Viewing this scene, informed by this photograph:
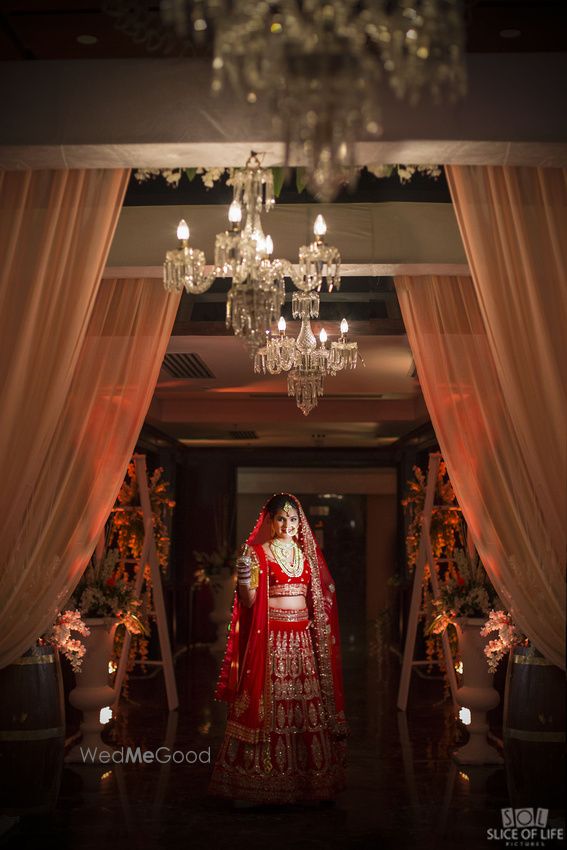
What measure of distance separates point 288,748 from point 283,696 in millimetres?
265

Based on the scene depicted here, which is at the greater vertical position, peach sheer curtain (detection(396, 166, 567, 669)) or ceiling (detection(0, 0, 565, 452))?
ceiling (detection(0, 0, 565, 452))

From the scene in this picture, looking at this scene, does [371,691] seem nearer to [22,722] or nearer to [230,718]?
[230,718]

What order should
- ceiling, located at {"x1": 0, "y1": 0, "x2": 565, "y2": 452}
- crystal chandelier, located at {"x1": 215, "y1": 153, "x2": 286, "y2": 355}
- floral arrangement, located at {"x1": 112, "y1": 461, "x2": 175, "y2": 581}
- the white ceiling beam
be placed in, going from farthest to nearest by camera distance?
1. floral arrangement, located at {"x1": 112, "y1": 461, "x2": 175, "y2": 581}
2. the white ceiling beam
3. crystal chandelier, located at {"x1": 215, "y1": 153, "x2": 286, "y2": 355}
4. ceiling, located at {"x1": 0, "y1": 0, "x2": 565, "y2": 452}

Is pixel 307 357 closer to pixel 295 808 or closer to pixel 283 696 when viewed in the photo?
pixel 283 696

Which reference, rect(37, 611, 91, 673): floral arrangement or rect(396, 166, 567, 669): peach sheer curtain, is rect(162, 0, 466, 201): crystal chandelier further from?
rect(37, 611, 91, 673): floral arrangement

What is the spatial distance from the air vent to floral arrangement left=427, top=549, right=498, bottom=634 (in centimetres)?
309

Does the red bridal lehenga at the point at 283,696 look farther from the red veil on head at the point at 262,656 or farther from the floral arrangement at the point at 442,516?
the floral arrangement at the point at 442,516

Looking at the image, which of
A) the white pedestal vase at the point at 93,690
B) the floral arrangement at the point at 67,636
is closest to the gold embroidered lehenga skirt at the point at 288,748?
the floral arrangement at the point at 67,636

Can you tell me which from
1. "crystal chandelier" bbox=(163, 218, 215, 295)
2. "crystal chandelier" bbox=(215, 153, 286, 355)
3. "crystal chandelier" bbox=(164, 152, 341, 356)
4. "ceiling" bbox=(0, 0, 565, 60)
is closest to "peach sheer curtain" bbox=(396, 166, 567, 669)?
"ceiling" bbox=(0, 0, 565, 60)

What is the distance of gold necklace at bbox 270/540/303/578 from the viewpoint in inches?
209

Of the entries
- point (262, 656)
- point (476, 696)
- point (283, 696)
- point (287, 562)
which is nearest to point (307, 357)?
point (287, 562)

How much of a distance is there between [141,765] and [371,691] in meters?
3.64

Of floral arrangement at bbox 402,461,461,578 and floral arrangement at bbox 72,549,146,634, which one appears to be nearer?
floral arrangement at bbox 72,549,146,634

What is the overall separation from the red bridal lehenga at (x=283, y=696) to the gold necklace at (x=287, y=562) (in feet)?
Answer: 0.09
